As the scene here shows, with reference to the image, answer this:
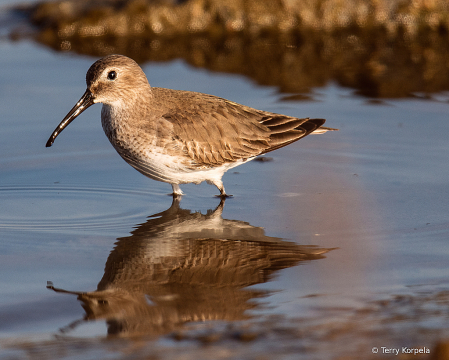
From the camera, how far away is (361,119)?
10.0m

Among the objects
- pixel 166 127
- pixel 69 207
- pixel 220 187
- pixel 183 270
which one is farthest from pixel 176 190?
pixel 183 270

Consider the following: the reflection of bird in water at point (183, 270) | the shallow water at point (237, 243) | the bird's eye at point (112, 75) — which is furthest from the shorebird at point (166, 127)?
the reflection of bird in water at point (183, 270)

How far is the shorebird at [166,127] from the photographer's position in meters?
7.40

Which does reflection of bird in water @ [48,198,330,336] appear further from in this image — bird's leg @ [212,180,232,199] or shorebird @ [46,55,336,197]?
shorebird @ [46,55,336,197]

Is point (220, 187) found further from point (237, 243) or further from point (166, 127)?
point (237, 243)

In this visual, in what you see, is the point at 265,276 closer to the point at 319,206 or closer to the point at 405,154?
the point at 319,206

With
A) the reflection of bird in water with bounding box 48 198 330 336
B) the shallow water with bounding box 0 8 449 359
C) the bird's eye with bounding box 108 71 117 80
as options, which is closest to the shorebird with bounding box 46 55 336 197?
the bird's eye with bounding box 108 71 117 80

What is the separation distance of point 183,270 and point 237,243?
823 millimetres

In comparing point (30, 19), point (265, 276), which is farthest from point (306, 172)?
point (30, 19)

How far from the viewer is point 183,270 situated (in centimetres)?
596

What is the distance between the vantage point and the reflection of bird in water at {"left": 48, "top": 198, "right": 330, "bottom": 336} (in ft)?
16.8

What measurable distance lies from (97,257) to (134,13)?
9.17 meters

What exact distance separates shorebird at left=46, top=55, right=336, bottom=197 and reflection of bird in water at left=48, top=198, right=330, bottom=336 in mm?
564

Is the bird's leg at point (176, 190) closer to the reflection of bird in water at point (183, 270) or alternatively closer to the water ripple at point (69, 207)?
the water ripple at point (69, 207)
